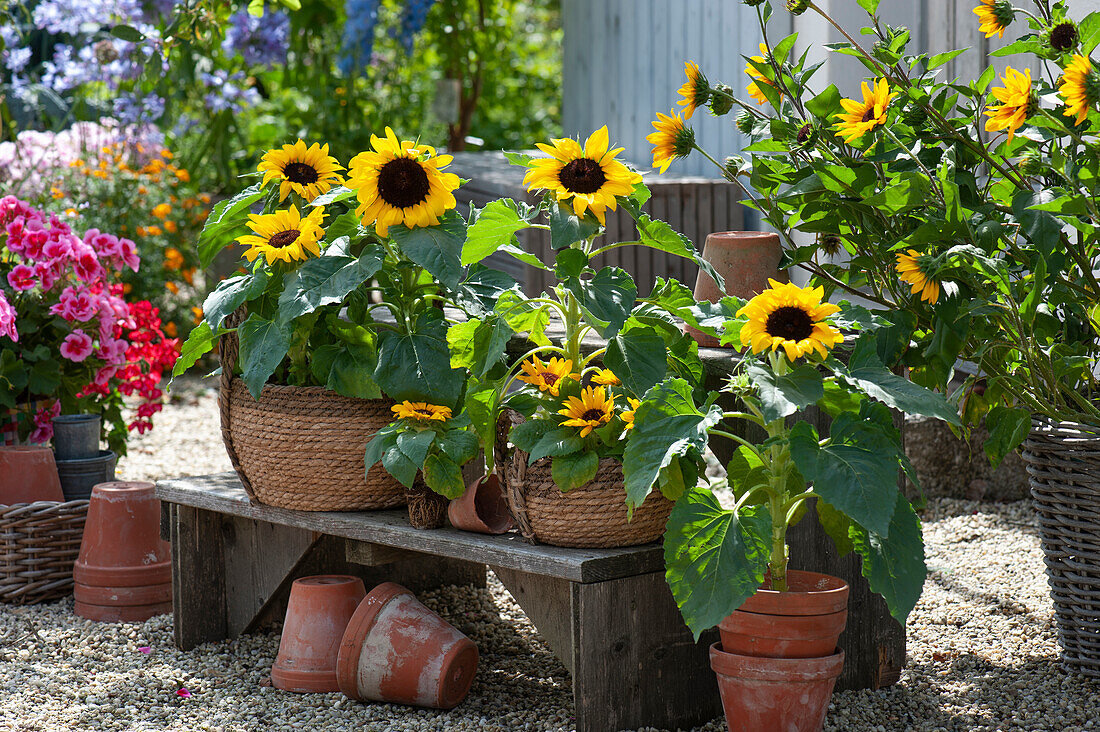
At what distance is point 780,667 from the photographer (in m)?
1.91

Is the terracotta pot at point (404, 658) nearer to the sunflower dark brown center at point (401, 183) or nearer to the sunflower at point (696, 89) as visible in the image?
the sunflower dark brown center at point (401, 183)

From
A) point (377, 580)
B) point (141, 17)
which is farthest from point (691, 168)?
point (141, 17)

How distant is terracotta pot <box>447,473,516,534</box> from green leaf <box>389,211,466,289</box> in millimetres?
385

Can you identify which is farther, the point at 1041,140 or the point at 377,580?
the point at 377,580

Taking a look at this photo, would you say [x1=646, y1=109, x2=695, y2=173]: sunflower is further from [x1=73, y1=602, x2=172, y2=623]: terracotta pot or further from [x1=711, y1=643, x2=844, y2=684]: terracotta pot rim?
[x1=73, y1=602, x2=172, y2=623]: terracotta pot

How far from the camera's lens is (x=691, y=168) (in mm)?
4398

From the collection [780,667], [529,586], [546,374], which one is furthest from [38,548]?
[780,667]

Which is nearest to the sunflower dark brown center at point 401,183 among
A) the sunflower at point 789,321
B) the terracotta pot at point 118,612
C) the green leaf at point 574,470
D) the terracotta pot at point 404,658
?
the green leaf at point 574,470

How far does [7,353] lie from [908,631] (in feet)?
7.36

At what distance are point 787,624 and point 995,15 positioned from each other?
1.06m

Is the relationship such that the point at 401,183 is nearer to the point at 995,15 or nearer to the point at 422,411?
the point at 422,411

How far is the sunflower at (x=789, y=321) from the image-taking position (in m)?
1.72

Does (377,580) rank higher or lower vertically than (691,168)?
lower

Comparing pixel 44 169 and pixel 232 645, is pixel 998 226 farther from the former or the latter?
pixel 44 169
